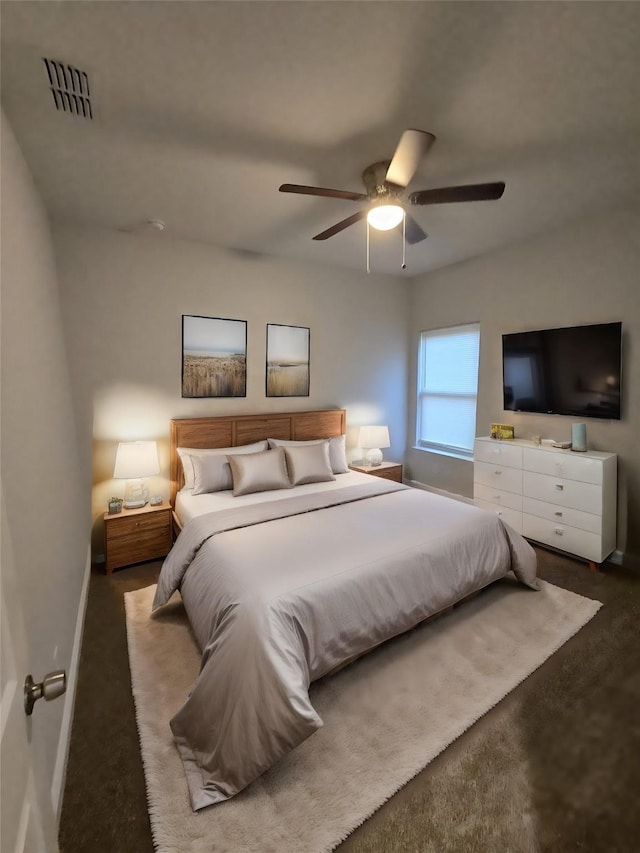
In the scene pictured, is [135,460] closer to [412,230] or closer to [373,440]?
[373,440]

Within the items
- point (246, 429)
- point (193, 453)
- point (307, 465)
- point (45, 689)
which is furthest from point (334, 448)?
point (45, 689)

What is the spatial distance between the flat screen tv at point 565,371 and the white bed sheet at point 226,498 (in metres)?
1.75

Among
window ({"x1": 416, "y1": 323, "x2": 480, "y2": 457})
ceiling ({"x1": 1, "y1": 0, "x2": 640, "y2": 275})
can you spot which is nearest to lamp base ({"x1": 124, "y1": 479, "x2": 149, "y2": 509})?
ceiling ({"x1": 1, "y1": 0, "x2": 640, "y2": 275})

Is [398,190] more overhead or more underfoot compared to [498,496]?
Result: more overhead

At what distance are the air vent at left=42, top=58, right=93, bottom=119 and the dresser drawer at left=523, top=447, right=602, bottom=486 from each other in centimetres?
371

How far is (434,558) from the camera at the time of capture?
2188 mm

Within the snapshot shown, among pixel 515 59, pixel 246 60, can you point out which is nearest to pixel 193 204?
pixel 246 60

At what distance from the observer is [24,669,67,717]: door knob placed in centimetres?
70

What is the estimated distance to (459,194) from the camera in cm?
201

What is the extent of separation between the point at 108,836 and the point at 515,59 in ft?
10.7

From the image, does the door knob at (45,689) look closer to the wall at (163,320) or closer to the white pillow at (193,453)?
the white pillow at (193,453)

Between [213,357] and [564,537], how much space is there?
346 centimetres

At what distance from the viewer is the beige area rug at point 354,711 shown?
4.23 feet

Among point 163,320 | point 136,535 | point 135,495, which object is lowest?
point 136,535
